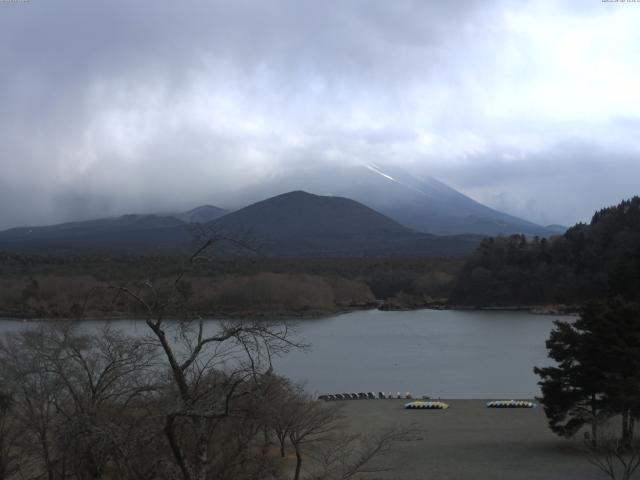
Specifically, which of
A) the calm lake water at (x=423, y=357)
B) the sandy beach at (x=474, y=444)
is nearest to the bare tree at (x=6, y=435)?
the sandy beach at (x=474, y=444)

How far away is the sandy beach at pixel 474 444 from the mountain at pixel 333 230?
235 ft

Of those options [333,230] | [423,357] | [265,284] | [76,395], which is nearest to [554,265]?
[265,284]

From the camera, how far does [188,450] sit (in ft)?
17.5

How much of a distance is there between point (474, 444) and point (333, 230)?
102m

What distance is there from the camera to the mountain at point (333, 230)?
326 feet

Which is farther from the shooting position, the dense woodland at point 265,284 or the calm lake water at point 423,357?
the dense woodland at point 265,284

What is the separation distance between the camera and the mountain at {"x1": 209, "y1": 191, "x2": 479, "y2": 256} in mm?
99312

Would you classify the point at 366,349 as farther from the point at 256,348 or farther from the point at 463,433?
the point at 256,348

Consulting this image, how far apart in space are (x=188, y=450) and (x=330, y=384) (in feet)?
58.7

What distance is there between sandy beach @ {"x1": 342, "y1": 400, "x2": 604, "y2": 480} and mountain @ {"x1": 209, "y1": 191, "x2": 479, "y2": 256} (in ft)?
235

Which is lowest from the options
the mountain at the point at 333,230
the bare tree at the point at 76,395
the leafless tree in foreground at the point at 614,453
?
the leafless tree in foreground at the point at 614,453

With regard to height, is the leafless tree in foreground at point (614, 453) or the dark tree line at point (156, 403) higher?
the dark tree line at point (156, 403)

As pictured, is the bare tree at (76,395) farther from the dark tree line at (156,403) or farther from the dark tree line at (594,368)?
the dark tree line at (594,368)

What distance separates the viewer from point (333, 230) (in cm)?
11625
